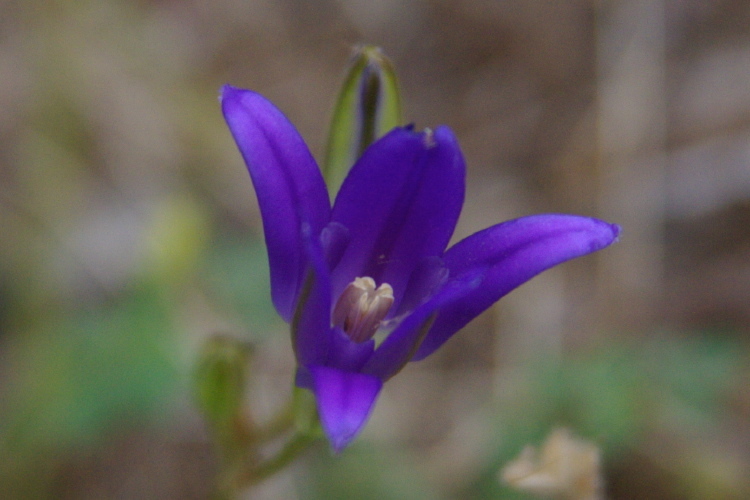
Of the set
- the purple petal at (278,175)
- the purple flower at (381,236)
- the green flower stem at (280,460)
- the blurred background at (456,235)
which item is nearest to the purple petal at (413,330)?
the purple flower at (381,236)

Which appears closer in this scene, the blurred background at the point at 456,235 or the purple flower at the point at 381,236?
the purple flower at the point at 381,236

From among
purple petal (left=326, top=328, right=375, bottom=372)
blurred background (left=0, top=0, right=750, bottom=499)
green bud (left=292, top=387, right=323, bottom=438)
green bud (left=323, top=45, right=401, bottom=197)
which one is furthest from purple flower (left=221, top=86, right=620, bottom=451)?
blurred background (left=0, top=0, right=750, bottom=499)

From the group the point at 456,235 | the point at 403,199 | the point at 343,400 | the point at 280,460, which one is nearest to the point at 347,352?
the point at 343,400

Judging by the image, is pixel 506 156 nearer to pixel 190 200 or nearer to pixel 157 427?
pixel 190 200

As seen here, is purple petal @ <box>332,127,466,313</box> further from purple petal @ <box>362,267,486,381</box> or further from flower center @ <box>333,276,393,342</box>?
purple petal @ <box>362,267,486,381</box>

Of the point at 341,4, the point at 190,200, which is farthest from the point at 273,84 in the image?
the point at 190,200

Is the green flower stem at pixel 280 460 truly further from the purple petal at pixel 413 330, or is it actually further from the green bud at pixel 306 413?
the purple petal at pixel 413 330
